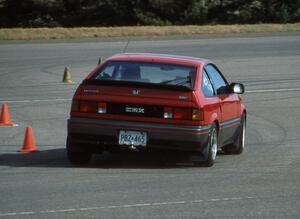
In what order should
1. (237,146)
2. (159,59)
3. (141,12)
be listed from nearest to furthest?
(159,59) < (237,146) < (141,12)

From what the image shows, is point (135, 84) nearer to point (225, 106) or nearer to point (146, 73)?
point (146, 73)

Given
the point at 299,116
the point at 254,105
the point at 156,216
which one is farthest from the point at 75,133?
the point at 254,105

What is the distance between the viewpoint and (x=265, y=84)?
74.3 ft

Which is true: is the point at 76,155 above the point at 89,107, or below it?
below

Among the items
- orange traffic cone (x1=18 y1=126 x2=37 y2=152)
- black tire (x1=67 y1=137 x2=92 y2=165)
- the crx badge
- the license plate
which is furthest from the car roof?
orange traffic cone (x1=18 y1=126 x2=37 y2=152)

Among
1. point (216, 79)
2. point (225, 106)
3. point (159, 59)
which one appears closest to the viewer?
point (159, 59)

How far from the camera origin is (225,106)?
37.0 ft

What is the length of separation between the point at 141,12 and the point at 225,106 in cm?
3836

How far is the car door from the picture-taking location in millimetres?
11164

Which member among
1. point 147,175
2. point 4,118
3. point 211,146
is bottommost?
point 4,118

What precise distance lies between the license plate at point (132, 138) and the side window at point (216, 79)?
1535mm

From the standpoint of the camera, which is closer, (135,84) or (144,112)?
(144,112)

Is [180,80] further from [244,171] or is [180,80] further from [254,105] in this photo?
[254,105]

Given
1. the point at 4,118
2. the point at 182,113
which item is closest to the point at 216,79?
the point at 182,113
